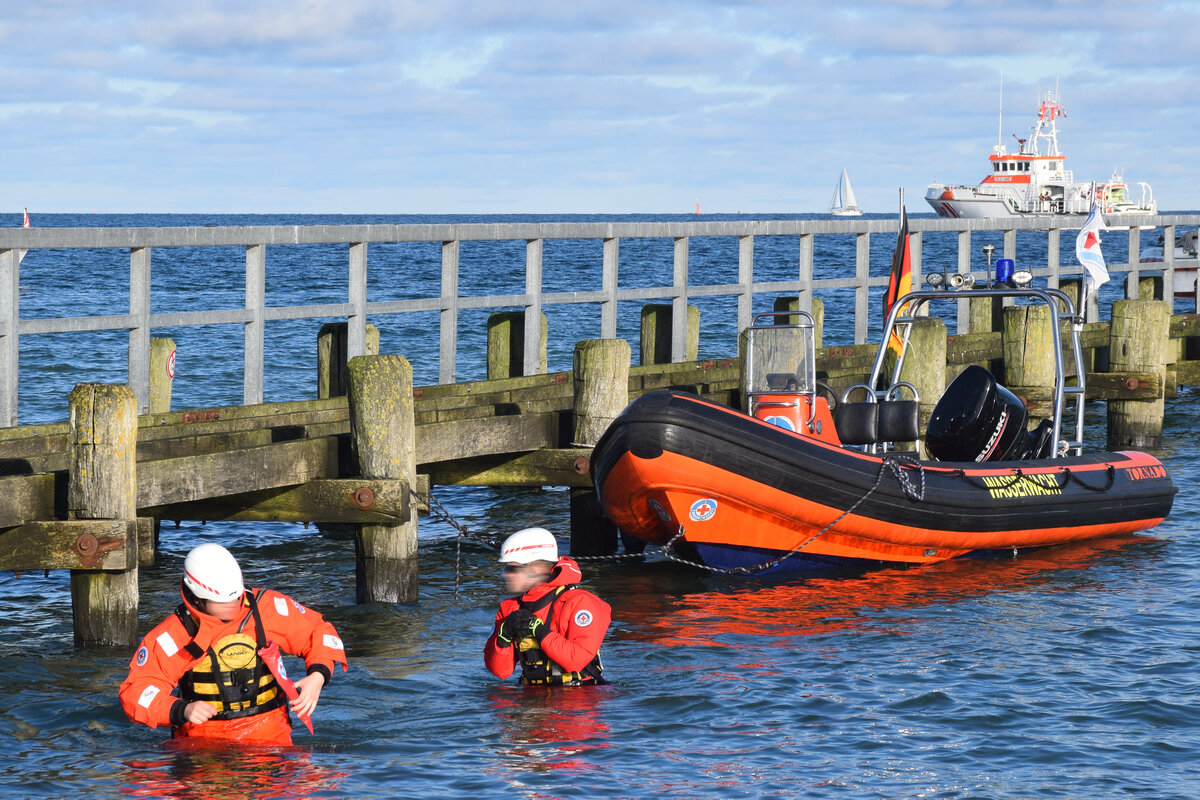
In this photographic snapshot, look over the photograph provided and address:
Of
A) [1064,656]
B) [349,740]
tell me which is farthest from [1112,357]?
[349,740]

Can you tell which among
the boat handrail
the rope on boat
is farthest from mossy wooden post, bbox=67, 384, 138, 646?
the boat handrail

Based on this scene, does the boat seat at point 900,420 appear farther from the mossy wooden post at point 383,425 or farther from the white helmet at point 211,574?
the white helmet at point 211,574

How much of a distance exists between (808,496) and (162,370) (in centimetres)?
455

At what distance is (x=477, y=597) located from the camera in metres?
9.89

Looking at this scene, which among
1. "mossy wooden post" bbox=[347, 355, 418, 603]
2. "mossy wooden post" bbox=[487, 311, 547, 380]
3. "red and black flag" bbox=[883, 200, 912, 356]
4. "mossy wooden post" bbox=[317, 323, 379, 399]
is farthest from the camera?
"mossy wooden post" bbox=[487, 311, 547, 380]

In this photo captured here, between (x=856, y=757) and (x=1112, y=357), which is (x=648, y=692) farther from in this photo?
(x=1112, y=357)

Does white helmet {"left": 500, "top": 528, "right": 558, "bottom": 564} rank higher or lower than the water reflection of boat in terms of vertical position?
higher

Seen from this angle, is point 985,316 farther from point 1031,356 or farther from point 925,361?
point 925,361

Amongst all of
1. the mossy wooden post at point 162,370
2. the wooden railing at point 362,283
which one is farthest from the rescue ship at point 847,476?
the mossy wooden post at point 162,370

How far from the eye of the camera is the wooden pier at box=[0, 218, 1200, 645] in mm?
7328

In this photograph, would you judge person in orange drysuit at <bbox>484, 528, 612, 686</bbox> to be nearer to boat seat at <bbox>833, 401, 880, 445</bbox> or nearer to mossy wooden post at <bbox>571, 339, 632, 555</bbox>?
mossy wooden post at <bbox>571, 339, 632, 555</bbox>

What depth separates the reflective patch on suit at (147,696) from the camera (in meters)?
5.85

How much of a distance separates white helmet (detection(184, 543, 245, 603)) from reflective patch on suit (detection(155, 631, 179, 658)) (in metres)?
0.20

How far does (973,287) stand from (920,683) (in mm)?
4180
